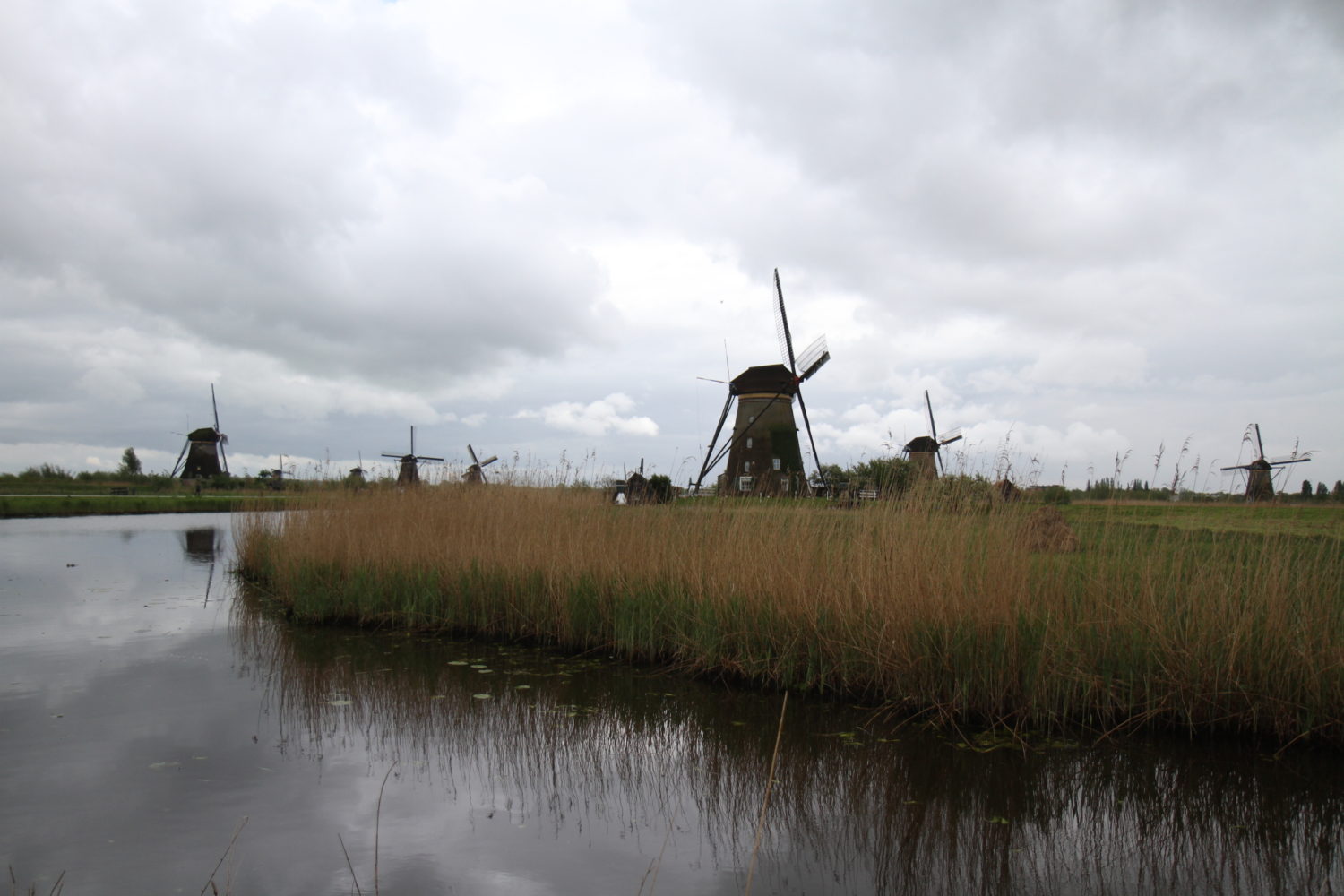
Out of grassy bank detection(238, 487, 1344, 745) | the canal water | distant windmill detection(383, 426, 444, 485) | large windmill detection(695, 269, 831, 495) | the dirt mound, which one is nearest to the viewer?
the canal water

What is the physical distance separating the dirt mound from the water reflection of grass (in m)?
1.91

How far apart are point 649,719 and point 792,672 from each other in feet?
4.14

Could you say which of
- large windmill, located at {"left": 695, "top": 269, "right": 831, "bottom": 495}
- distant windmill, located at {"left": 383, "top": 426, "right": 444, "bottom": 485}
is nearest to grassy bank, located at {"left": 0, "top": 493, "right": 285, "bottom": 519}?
distant windmill, located at {"left": 383, "top": 426, "right": 444, "bottom": 485}

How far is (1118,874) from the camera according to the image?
3.24 meters

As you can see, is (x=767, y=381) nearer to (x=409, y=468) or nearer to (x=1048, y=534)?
(x=409, y=468)

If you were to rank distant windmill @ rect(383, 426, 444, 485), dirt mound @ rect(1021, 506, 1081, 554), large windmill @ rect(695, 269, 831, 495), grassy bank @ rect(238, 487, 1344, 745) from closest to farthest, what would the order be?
1. grassy bank @ rect(238, 487, 1344, 745)
2. dirt mound @ rect(1021, 506, 1081, 554)
3. distant windmill @ rect(383, 426, 444, 485)
4. large windmill @ rect(695, 269, 831, 495)

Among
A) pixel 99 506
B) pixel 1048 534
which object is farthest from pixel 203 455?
pixel 1048 534

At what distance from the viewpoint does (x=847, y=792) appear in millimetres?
4016

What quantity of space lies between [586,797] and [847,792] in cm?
138

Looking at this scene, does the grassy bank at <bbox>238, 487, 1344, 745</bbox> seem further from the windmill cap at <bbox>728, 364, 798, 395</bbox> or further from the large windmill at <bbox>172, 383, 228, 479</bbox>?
the large windmill at <bbox>172, 383, 228, 479</bbox>

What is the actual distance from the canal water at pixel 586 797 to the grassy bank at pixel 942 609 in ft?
1.06

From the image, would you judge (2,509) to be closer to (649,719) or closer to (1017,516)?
(649,719)

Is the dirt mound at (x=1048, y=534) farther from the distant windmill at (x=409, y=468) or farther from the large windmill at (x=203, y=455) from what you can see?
the large windmill at (x=203, y=455)

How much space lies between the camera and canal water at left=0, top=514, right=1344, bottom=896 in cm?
322
